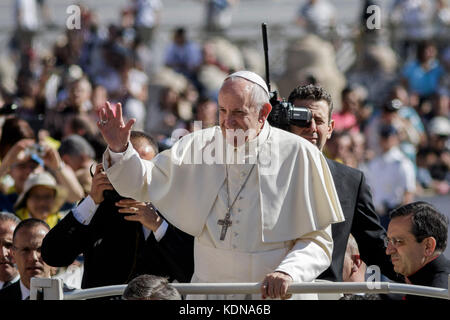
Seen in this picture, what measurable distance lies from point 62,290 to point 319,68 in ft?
34.9

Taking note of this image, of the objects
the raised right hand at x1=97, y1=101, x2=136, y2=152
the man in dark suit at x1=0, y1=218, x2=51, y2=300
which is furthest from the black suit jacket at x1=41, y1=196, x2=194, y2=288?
the raised right hand at x1=97, y1=101, x2=136, y2=152

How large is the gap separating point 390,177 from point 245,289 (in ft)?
20.6

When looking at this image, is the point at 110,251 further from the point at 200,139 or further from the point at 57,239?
the point at 200,139

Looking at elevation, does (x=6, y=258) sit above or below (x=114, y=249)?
below

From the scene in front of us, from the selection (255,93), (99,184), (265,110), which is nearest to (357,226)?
(265,110)

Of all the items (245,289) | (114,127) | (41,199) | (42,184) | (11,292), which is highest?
(114,127)

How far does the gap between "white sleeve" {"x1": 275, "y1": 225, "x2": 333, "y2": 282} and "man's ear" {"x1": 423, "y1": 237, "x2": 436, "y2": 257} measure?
0.53 m

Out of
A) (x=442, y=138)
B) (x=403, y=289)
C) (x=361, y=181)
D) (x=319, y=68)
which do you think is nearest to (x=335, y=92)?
(x=319, y=68)

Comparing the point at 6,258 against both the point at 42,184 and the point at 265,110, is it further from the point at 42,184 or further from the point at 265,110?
the point at 265,110

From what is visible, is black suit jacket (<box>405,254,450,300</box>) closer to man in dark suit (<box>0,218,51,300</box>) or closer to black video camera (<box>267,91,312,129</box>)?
black video camera (<box>267,91,312,129</box>)

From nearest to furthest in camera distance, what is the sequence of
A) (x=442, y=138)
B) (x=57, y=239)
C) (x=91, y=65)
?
(x=57, y=239) < (x=442, y=138) < (x=91, y=65)

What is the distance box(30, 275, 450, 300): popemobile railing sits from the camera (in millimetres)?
4699

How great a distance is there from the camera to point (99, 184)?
575 centimetres
